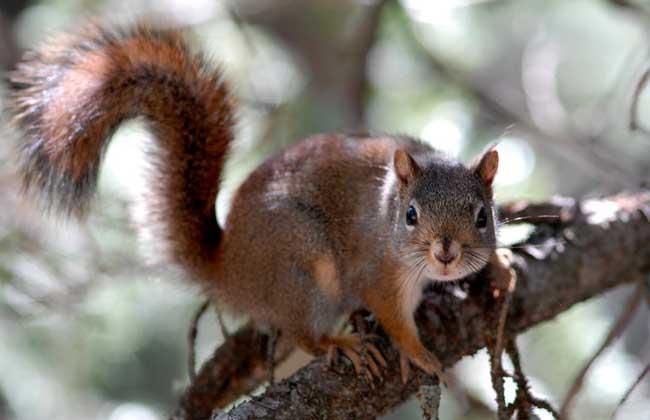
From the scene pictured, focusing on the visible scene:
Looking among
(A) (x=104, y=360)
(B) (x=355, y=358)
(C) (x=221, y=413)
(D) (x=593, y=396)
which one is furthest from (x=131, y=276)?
(D) (x=593, y=396)

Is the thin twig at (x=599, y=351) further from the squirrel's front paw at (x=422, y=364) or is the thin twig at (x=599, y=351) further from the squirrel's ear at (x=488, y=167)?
the squirrel's ear at (x=488, y=167)

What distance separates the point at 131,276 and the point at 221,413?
3.75 feet

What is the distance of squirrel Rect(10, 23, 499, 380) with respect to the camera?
216 cm

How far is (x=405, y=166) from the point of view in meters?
2.21

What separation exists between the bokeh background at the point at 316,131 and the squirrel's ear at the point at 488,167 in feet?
0.35

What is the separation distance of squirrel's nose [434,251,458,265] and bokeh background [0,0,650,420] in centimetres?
34

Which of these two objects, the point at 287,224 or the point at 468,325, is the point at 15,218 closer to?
the point at 287,224

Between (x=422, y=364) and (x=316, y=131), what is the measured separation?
3.79 ft

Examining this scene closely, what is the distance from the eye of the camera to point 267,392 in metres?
1.79

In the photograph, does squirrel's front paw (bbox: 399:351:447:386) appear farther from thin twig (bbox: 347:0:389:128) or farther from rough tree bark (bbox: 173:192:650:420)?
thin twig (bbox: 347:0:389:128)

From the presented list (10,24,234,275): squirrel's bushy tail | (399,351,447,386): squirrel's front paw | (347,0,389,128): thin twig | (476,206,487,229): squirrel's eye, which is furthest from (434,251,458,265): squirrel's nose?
(347,0,389,128): thin twig

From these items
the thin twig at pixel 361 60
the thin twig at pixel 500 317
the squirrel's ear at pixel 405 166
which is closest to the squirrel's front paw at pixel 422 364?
the thin twig at pixel 500 317

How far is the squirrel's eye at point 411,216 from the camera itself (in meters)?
2.14

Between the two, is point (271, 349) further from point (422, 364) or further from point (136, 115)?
point (136, 115)
